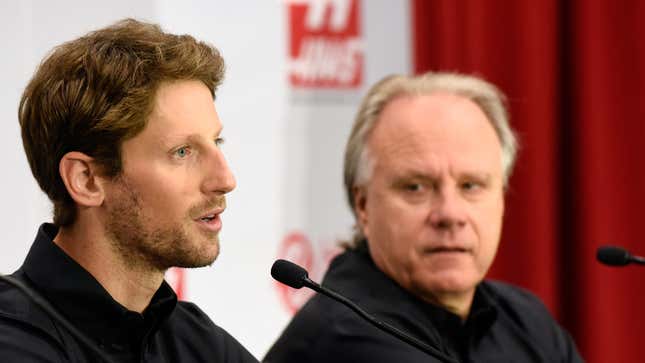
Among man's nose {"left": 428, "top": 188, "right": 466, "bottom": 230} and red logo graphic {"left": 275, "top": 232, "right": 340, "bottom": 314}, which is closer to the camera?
man's nose {"left": 428, "top": 188, "right": 466, "bottom": 230}

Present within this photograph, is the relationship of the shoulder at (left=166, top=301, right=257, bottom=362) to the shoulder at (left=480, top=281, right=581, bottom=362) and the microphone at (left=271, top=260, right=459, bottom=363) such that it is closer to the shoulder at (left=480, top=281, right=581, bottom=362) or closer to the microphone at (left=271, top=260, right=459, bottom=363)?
the microphone at (left=271, top=260, right=459, bottom=363)

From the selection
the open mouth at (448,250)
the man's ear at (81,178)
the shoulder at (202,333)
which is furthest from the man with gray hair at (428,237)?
A: the man's ear at (81,178)

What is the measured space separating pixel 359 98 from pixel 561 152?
737 millimetres

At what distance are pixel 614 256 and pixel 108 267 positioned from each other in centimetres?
102

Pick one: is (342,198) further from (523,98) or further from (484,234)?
(484,234)

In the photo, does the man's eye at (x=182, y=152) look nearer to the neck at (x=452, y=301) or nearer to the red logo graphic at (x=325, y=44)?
the neck at (x=452, y=301)

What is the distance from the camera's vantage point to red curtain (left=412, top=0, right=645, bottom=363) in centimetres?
370

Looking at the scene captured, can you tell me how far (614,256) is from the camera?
2217 millimetres

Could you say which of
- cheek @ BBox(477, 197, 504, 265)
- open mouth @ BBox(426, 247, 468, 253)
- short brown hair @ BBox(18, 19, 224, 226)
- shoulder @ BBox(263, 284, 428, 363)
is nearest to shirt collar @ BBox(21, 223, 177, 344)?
short brown hair @ BBox(18, 19, 224, 226)

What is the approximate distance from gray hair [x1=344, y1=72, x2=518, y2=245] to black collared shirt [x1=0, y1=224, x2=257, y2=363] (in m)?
0.79

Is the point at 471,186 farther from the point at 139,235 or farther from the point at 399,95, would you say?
the point at 139,235

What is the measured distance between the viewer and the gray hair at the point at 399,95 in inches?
106

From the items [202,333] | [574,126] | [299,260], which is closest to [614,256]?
[202,333]

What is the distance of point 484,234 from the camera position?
2.55 metres
